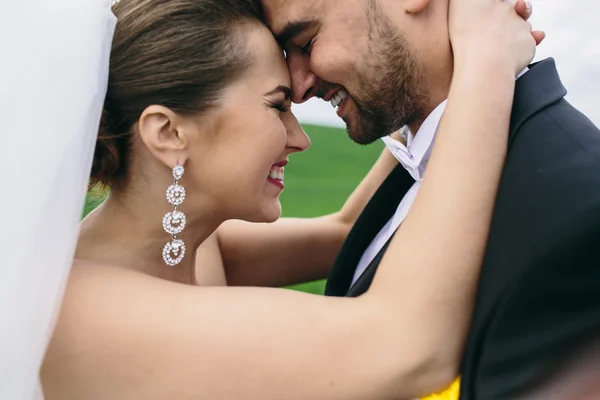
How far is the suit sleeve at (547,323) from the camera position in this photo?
4.52 feet

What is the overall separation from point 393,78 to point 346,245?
0.59 metres

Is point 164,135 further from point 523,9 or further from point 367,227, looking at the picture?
point 523,9

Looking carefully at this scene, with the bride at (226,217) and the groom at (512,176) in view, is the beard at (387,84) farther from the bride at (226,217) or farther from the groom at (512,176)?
the bride at (226,217)

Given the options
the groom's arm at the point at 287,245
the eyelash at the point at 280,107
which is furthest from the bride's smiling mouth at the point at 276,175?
the groom's arm at the point at 287,245

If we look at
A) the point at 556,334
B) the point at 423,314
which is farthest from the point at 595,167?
the point at 423,314

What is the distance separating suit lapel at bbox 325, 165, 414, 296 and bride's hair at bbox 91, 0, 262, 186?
2.40 feet

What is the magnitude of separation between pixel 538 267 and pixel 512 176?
0.24 metres

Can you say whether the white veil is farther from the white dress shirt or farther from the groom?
the white dress shirt

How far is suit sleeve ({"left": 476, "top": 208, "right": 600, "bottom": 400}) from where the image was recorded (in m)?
1.38

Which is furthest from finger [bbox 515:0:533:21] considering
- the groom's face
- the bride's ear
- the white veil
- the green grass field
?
the green grass field

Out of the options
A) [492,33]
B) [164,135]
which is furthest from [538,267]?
[164,135]

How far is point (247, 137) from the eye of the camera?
185 centimetres

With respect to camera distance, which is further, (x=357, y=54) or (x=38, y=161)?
(x=357, y=54)

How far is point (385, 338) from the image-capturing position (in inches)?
56.9
